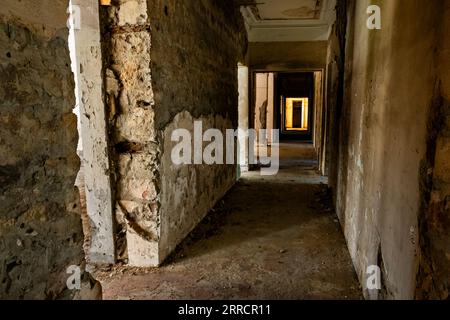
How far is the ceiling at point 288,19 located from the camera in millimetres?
4906

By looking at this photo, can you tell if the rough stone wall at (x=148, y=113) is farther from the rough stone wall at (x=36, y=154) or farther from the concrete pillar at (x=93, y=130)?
the rough stone wall at (x=36, y=154)

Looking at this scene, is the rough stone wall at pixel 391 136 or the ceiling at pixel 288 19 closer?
the rough stone wall at pixel 391 136

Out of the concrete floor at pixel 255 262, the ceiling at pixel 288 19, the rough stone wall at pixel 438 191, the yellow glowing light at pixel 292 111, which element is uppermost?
the ceiling at pixel 288 19

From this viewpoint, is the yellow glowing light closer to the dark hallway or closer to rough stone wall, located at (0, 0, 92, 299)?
the dark hallway

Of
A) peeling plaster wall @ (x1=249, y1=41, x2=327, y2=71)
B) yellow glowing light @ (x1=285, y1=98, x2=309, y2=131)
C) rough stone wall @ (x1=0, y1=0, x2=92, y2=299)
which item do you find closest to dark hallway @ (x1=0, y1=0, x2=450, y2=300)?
rough stone wall @ (x1=0, y1=0, x2=92, y2=299)

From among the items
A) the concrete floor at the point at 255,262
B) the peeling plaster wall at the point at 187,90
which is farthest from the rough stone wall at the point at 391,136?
the peeling plaster wall at the point at 187,90

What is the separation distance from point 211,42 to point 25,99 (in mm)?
2872

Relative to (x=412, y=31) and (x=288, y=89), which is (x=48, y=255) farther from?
(x=288, y=89)

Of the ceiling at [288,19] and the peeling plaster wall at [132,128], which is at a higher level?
the ceiling at [288,19]

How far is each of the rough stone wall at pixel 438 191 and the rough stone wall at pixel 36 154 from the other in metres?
1.32

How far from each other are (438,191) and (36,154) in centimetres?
137

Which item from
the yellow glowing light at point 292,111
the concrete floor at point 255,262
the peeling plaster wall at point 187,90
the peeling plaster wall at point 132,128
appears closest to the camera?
the concrete floor at point 255,262

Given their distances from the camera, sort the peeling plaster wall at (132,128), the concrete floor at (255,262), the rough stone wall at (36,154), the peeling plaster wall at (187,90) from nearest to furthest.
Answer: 1. the rough stone wall at (36,154)
2. the concrete floor at (255,262)
3. the peeling plaster wall at (132,128)
4. the peeling plaster wall at (187,90)

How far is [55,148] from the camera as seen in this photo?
4.00ft
